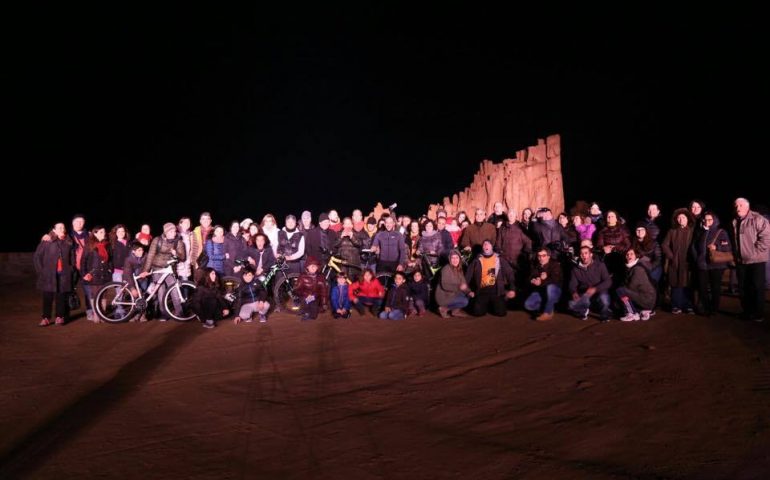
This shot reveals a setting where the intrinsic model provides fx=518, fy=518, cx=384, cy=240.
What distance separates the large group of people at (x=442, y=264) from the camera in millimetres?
8695

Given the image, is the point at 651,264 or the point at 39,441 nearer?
the point at 39,441

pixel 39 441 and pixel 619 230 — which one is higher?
pixel 619 230

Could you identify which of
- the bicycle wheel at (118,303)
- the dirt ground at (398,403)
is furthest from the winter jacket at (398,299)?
the bicycle wheel at (118,303)

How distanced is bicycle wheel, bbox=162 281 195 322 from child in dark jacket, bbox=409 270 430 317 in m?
4.17

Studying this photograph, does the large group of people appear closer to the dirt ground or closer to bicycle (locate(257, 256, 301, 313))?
bicycle (locate(257, 256, 301, 313))

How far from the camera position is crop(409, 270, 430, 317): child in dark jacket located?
32.6ft

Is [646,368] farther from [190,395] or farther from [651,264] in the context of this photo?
[190,395]

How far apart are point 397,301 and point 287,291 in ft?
8.13

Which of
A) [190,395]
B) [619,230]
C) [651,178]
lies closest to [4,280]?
[190,395]

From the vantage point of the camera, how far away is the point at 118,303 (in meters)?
9.50

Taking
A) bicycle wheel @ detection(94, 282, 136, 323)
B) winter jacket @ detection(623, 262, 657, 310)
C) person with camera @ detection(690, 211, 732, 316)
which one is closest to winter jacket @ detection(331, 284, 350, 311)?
bicycle wheel @ detection(94, 282, 136, 323)

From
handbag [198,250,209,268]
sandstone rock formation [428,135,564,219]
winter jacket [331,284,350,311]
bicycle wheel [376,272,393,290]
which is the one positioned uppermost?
sandstone rock formation [428,135,564,219]

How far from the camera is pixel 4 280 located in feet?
58.0

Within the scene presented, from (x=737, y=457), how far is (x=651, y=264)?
6.03 metres
